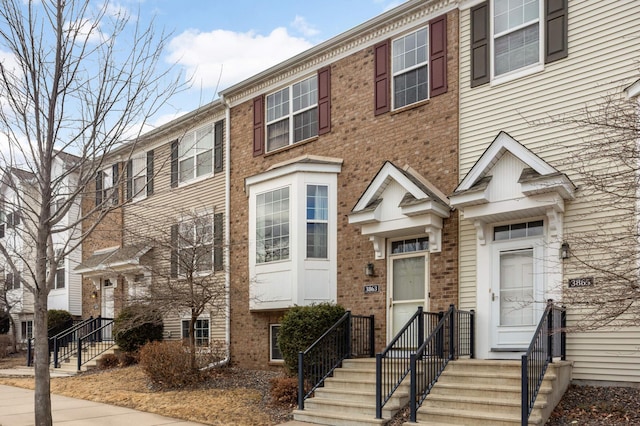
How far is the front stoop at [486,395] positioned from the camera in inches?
308

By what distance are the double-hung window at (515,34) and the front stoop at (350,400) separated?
19.0 ft

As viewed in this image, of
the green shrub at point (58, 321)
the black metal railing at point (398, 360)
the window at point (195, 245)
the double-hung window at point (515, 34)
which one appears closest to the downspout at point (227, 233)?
the window at point (195, 245)

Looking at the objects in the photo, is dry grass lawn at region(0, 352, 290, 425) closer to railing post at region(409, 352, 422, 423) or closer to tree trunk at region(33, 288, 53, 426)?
railing post at region(409, 352, 422, 423)

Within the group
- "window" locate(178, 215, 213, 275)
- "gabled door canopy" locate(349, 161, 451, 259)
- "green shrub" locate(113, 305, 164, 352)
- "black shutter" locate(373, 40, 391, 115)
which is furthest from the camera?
"green shrub" locate(113, 305, 164, 352)

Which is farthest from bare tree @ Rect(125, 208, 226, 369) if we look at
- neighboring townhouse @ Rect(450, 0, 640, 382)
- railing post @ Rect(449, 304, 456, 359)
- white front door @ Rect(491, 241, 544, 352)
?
white front door @ Rect(491, 241, 544, 352)

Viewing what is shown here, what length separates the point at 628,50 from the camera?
9305 mm

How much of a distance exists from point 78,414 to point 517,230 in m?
8.12

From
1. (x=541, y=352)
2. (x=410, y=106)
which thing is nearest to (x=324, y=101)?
(x=410, y=106)

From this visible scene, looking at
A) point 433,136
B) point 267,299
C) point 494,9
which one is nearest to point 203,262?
point 267,299

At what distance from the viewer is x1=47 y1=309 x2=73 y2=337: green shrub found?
21734mm

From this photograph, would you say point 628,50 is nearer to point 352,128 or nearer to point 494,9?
point 494,9

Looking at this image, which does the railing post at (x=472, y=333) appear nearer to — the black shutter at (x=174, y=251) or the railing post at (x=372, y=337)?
the railing post at (x=372, y=337)

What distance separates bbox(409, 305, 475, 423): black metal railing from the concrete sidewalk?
137 inches

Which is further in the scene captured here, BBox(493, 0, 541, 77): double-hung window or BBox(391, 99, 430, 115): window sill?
BBox(391, 99, 430, 115): window sill
